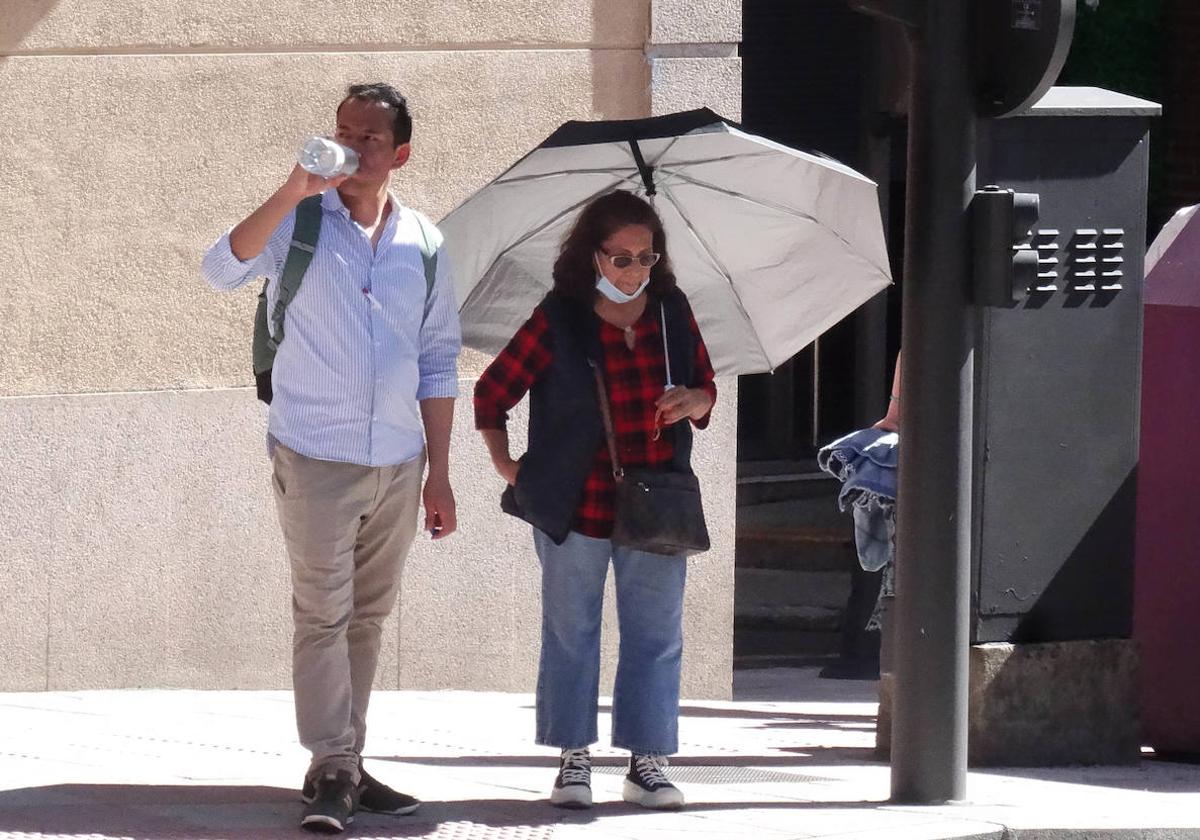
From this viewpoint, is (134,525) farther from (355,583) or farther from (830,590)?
(830,590)

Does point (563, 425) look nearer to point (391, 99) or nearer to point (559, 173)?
point (559, 173)

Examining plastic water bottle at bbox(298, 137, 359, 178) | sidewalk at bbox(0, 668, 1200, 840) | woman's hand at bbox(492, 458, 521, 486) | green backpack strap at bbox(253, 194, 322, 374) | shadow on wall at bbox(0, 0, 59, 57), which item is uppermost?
shadow on wall at bbox(0, 0, 59, 57)

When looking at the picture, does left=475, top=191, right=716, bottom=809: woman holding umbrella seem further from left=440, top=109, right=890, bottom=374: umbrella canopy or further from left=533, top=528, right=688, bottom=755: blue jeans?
left=440, top=109, right=890, bottom=374: umbrella canopy

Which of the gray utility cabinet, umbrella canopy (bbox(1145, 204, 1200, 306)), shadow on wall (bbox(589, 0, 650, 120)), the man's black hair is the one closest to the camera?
the man's black hair

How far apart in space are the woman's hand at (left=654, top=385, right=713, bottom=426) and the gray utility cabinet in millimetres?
1428

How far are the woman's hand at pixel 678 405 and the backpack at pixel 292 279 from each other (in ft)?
2.28

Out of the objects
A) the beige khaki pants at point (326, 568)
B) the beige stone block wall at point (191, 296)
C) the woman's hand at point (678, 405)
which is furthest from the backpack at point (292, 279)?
the beige stone block wall at point (191, 296)

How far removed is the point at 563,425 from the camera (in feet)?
20.2

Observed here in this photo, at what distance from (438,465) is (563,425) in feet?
1.22

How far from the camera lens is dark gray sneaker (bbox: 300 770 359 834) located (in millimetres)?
5715

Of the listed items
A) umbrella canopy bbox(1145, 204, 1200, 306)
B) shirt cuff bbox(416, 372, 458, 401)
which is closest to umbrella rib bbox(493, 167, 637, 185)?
shirt cuff bbox(416, 372, 458, 401)

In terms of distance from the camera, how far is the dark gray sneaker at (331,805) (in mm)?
5715

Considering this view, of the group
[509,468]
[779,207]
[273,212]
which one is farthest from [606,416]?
[273,212]

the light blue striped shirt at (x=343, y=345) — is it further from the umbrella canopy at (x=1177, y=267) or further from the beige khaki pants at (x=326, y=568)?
the umbrella canopy at (x=1177, y=267)
